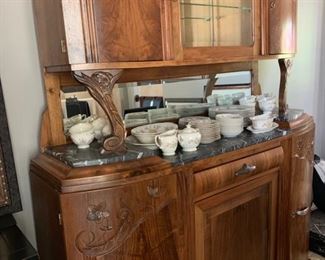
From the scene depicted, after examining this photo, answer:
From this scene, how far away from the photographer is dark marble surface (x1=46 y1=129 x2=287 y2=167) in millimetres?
1081

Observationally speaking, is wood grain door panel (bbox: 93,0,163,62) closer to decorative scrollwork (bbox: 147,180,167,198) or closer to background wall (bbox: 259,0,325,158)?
decorative scrollwork (bbox: 147,180,167,198)

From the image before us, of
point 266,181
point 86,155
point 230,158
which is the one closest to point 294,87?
point 266,181

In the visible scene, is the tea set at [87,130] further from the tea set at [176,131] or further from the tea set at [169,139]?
the tea set at [169,139]

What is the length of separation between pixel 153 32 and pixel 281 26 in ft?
2.60

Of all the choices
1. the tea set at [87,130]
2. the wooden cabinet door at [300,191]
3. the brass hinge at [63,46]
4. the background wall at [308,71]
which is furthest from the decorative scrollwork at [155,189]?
the background wall at [308,71]

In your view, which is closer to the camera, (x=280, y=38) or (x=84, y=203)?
(x=84, y=203)

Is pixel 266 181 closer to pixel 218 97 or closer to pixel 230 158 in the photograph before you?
pixel 230 158

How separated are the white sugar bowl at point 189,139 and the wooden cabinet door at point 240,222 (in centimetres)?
21

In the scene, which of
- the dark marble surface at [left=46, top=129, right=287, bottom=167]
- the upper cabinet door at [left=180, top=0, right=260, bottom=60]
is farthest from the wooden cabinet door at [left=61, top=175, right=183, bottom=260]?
the upper cabinet door at [left=180, top=0, right=260, bottom=60]

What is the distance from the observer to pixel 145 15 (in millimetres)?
1107

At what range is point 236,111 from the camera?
167 cm

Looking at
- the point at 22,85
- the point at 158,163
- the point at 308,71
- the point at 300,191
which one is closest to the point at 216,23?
the point at 158,163

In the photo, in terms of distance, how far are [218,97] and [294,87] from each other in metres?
0.95

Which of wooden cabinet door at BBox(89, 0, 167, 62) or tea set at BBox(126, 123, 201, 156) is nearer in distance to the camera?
wooden cabinet door at BBox(89, 0, 167, 62)
